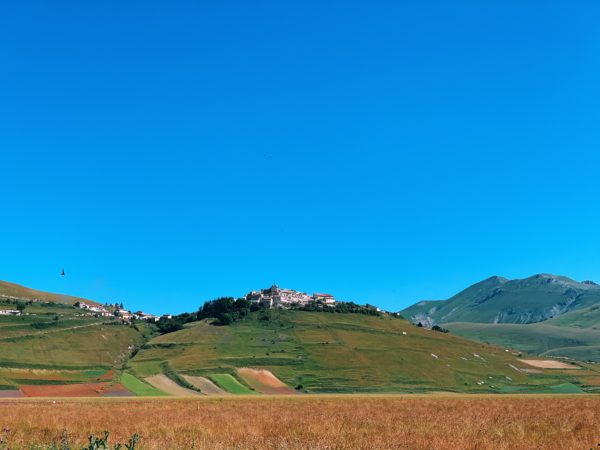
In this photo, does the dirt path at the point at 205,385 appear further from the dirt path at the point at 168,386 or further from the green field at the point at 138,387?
the green field at the point at 138,387

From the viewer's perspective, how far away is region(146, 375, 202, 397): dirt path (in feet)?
423

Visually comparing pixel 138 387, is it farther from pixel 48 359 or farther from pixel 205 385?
pixel 48 359

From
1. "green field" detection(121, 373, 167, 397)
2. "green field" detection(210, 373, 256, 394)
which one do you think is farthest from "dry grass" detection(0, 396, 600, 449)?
"green field" detection(210, 373, 256, 394)

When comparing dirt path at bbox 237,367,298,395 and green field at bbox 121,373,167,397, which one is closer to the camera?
green field at bbox 121,373,167,397

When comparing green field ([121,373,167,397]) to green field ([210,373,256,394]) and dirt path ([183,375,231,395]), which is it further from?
green field ([210,373,256,394])

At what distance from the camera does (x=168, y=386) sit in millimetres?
140375

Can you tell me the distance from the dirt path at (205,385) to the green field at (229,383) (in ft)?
6.38

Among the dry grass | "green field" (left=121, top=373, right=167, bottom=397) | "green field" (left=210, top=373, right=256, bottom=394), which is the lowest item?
"green field" (left=121, top=373, right=167, bottom=397)

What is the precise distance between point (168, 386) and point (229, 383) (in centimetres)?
1639

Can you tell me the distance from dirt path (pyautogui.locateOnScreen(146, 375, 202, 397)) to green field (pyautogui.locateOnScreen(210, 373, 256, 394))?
10.7 meters

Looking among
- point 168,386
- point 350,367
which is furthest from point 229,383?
point 350,367

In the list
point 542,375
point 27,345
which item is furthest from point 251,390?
point 542,375

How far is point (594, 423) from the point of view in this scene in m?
24.1

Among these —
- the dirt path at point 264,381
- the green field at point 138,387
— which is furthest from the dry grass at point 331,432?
the dirt path at point 264,381
